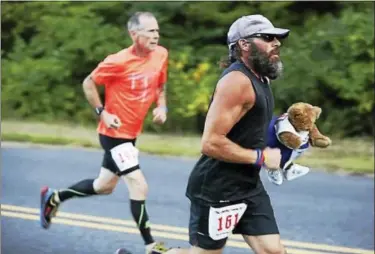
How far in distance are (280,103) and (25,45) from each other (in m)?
5.17

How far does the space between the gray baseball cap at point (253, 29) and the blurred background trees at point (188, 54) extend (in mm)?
8490

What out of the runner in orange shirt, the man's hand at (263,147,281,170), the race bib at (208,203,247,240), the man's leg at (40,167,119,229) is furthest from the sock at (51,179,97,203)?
the man's hand at (263,147,281,170)

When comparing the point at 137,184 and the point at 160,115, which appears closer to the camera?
the point at 137,184

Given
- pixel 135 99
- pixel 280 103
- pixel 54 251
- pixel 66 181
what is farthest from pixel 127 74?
pixel 280 103

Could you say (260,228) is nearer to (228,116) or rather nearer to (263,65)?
(228,116)

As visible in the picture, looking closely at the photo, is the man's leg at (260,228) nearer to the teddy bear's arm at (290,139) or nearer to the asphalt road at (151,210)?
the teddy bear's arm at (290,139)

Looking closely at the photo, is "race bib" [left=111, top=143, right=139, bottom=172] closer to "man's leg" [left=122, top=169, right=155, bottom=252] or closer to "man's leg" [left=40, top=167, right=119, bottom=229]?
"man's leg" [left=122, top=169, right=155, bottom=252]

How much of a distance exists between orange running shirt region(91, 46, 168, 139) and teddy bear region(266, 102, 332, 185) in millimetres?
1779

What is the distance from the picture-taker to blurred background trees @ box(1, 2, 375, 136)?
43.7 feet

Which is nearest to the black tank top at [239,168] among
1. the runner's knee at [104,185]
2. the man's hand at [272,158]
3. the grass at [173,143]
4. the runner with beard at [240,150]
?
the runner with beard at [240,150]

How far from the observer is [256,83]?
457 centimetres

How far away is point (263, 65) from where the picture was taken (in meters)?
4.61

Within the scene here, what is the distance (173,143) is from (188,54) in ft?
7.72

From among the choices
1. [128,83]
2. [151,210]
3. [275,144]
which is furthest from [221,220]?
[151,210]
